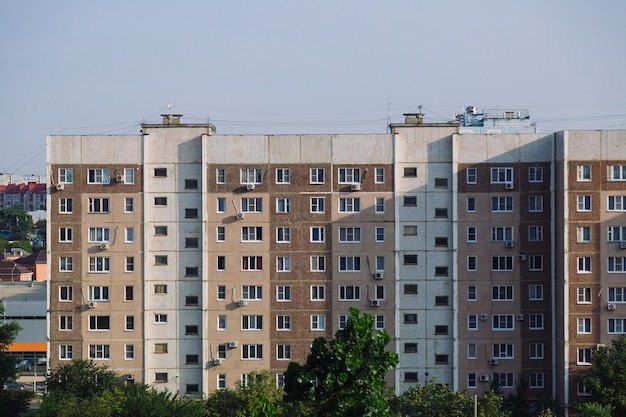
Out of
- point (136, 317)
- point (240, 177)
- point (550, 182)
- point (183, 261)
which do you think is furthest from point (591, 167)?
point (136, 317)

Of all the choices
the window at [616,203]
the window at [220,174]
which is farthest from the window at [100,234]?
the window at [616,203]

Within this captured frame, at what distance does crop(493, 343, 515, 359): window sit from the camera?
67688 millimetres

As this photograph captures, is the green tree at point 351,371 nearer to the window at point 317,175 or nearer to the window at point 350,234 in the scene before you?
the window at point 350,234

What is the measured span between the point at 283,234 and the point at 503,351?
1697cm

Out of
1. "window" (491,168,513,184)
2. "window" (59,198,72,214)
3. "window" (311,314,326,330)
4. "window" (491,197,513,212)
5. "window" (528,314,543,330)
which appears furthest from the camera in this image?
"window" (59,198,72,214)

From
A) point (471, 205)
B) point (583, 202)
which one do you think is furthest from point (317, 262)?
point (583, 202)

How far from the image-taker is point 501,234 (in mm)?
68125

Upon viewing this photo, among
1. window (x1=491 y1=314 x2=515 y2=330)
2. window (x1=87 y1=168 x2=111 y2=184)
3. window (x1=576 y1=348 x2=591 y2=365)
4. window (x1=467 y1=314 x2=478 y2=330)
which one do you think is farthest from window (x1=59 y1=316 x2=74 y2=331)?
window (x1=576 y1=348 x2=591 y2=365)

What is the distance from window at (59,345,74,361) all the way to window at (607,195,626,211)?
123 ft

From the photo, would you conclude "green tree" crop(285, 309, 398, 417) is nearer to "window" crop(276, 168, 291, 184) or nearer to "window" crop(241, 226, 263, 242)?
"window" crop(241, 226, 263, 242)

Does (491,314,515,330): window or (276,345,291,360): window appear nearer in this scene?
(491,314,515,330): window

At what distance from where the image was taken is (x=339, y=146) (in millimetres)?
68250

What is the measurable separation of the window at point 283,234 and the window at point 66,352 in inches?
635

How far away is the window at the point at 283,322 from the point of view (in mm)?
68375
